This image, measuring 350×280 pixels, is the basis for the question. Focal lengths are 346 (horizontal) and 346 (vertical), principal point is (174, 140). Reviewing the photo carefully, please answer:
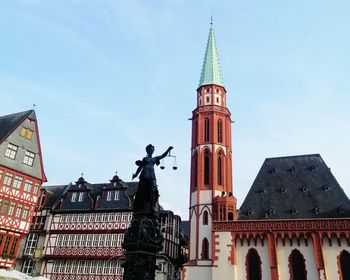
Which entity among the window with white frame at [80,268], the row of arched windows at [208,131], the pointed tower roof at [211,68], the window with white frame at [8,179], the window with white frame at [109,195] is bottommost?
the window with white frame at [80,268]

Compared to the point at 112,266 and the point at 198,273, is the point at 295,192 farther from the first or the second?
the point at 112,266

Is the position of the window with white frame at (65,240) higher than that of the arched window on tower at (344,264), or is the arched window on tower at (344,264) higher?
the window with white frame at (65,240)

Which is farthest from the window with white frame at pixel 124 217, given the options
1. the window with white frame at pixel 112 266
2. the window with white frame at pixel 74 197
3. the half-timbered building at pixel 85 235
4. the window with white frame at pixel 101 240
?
the window with white frame at pixel 74 197

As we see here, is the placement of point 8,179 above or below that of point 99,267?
above

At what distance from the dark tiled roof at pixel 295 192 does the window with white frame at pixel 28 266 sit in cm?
2723

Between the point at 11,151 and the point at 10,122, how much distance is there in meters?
4.16

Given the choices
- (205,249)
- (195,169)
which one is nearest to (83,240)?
(195,169)

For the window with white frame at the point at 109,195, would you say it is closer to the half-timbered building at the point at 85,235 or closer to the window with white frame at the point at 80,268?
the half-timbered building at the point at 85,235

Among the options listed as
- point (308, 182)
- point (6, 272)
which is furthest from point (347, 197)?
point (6, 272)

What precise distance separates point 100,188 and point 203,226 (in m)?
18.4

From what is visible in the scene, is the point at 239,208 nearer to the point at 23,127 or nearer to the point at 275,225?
the point at 275,225

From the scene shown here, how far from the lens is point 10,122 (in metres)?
34.9

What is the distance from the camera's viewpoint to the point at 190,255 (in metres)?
33.8

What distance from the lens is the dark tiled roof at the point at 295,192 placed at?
32.1 metres
